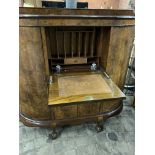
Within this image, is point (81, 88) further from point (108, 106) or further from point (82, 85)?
point (108, 106)

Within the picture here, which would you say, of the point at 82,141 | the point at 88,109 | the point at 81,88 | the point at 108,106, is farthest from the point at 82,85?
the point at 82,141

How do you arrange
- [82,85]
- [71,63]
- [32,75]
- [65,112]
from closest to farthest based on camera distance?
[32,75] → [82,85] → [65,112] → [71,63]

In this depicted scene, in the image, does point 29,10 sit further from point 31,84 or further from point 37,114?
point 37,114

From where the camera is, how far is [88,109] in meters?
1.61

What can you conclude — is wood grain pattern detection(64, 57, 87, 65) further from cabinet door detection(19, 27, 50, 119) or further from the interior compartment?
cabinet door detection(19, 27, 50, 119)

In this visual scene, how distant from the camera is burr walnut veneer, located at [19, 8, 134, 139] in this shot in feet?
3.93

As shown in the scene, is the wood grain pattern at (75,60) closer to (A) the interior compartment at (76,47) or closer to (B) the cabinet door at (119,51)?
(A) the interior compartment at (76,47)

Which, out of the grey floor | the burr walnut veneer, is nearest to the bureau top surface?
the burr walnut veneer

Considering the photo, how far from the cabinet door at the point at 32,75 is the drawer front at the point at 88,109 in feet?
1.11

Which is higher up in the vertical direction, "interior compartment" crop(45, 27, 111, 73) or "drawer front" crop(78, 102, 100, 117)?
"interior compartment" crop(45, 27, 111, 73)

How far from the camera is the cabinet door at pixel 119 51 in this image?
139 centimetres

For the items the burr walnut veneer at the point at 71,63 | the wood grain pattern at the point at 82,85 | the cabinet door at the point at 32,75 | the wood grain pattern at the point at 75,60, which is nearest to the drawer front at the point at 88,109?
the burr walnut veneer at the point at 71,63

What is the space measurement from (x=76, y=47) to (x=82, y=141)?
3.45ft
